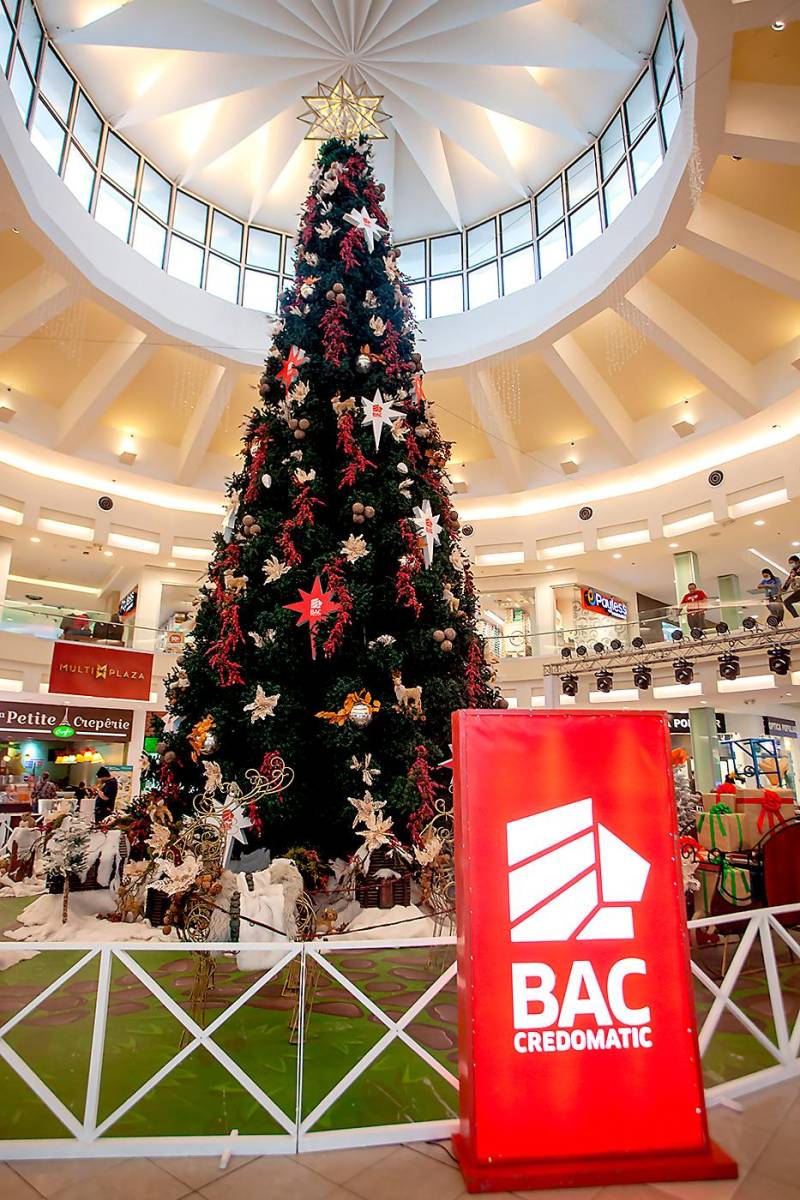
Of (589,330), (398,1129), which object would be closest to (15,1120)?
(398,1129)

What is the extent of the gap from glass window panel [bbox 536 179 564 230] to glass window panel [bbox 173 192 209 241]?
734cm

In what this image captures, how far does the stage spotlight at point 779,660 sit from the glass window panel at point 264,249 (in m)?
13.4

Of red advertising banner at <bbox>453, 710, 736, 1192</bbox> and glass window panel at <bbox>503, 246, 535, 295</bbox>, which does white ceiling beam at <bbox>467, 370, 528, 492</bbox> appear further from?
red advertising banner at <bbox>453, 710, 736, 1192</bbox>

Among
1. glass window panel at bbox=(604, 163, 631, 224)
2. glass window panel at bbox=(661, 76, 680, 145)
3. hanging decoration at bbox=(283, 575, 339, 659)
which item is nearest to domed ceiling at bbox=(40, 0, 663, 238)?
glass window panel at bbox=(661, 76, 680, 145)

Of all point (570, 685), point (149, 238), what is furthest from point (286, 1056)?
point (149, 238)

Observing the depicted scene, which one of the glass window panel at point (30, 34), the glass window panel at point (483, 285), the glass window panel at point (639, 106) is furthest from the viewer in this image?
the glass window panel at point (483, 285)

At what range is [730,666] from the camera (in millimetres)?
12156

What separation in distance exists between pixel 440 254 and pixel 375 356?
11.7 m

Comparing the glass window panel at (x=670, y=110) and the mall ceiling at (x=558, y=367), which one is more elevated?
the glass window panel at (x=670, y=110)

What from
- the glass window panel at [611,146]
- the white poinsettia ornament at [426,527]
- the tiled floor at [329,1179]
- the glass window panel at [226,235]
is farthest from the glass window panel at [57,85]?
the tiled floor at [329,1179]

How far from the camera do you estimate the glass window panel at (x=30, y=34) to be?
399 inches

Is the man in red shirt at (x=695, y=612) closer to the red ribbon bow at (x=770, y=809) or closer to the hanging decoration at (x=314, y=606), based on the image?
the red ribbon bow at (x=770, y=809)

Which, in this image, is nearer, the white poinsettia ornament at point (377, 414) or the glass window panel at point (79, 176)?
the white poinsettia ornament at point (377, 414)

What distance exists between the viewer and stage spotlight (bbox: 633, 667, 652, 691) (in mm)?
13617
